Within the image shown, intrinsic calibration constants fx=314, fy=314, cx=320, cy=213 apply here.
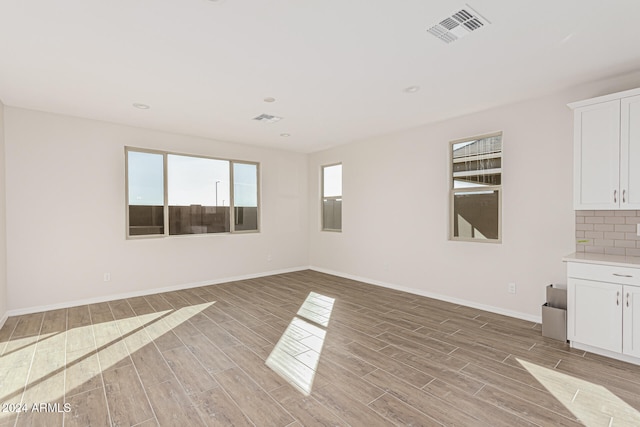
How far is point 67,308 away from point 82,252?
30.9 inches

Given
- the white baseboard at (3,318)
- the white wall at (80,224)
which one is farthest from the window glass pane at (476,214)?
the white baseboard at (3,318)

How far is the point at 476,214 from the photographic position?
176 inches

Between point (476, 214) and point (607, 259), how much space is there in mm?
1632

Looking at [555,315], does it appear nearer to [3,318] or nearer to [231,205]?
[231,205]

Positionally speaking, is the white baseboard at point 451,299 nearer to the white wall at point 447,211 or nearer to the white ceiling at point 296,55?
the white wall at point 447,211

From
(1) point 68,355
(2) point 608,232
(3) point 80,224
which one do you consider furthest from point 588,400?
(3) point 80,224

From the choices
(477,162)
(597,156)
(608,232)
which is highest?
(477,162)

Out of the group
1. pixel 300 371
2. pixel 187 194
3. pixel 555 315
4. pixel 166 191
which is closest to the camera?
pixel 300 371

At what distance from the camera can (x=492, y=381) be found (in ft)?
8.17

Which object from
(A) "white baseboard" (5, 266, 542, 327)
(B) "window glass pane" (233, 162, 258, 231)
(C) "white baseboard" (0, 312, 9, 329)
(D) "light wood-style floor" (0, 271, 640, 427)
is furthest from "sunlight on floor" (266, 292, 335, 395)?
(C) "white baseboard" (0, 312, 9, 329)

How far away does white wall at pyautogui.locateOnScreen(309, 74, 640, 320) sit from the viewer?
12.1ft

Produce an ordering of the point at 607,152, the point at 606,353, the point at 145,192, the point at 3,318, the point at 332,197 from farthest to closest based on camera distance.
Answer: the point at 332,197 < the point at 145,192 < the point at 3,318 < the point at 607,152 < the point at 606,353

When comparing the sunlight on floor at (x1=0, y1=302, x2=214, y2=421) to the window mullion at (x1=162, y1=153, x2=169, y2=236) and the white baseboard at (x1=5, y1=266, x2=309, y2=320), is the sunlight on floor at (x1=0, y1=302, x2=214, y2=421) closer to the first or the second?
the white baseboard at (x1=5, y1=266, x2=309, y2=320)

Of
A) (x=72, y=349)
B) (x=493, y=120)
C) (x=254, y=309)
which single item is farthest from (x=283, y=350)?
(x=493, y=120)
